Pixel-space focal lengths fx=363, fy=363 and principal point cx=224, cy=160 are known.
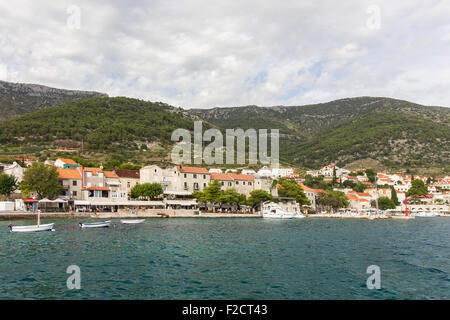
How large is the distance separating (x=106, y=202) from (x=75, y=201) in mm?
4881

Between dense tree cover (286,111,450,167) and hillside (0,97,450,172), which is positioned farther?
dense tree cover (286,111,450,167)

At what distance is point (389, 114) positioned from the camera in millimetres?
196625

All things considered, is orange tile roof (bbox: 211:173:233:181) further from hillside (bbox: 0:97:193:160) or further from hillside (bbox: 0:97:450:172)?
hillside (bbox: 0:97:193:160)

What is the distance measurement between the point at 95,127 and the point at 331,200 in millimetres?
83340

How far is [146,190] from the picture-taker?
212 feet

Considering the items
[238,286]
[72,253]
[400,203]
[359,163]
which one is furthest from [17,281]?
[359,163]

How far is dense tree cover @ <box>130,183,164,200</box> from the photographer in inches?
2544

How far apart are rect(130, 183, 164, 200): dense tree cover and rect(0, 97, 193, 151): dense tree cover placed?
49595 millimetres

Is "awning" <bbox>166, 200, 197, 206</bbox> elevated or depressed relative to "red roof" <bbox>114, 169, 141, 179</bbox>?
depressed

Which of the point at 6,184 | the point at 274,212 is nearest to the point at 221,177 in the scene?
the point at 274,212

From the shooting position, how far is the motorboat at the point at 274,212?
68.3 meters

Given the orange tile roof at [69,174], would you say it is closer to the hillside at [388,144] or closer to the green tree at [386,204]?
the green tree at [386,204]

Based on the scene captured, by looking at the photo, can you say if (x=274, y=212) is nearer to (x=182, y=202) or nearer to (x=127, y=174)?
(x=182, y=202)

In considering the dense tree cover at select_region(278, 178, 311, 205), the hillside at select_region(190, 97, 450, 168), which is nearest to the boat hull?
the dense tree cover at select_region(278, 178, 311, 205)
